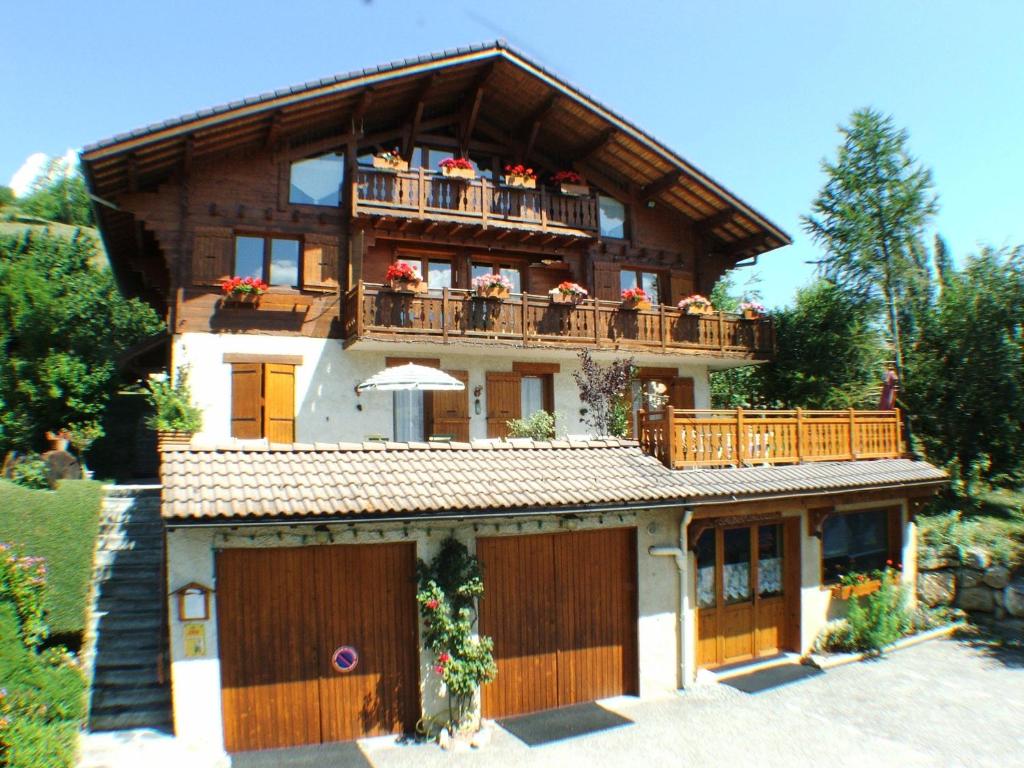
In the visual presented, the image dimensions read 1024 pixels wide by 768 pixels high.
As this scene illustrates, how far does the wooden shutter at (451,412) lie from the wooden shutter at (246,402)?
3.62m

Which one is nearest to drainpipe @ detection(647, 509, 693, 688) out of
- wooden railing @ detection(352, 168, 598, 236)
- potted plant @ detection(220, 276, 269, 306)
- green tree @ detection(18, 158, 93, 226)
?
wooden railing @ detection(352, 168, 598, 236)

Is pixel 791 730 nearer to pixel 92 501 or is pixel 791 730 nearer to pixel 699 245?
pixel 92 501

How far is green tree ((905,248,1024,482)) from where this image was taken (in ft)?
54.7

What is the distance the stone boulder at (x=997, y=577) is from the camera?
1470cm

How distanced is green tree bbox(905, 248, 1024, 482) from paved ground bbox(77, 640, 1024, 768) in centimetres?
644

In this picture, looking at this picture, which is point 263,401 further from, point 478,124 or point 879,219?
point 879,219

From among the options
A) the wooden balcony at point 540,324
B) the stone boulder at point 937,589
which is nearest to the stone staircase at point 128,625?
the wooden balcony at point 540,324

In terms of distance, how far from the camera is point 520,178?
57.9 feet

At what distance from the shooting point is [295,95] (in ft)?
48.5

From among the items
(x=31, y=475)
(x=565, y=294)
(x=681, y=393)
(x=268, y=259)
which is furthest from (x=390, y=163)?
(x=31, y=475)

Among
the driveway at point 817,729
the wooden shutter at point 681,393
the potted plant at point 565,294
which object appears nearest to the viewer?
the driveway at point 817,729

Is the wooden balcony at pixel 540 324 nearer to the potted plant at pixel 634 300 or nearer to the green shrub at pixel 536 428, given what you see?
the potted plant at pixel 634 300

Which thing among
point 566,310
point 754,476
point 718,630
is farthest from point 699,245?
point 718,630

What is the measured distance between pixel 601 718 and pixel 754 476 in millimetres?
4614
